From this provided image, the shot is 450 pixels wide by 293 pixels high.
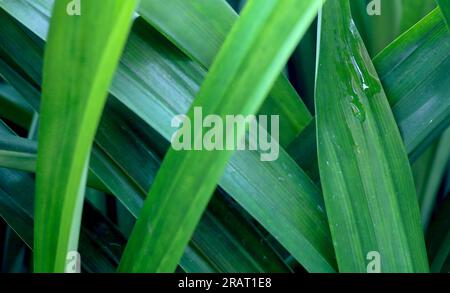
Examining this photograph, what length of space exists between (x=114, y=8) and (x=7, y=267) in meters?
0.48

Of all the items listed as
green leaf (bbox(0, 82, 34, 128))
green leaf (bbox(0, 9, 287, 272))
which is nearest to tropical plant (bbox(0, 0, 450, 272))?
green leaf (bbox(0, 9, 287, 272))

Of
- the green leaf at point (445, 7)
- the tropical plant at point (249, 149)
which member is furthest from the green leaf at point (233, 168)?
the green leaf at point (445, 7)

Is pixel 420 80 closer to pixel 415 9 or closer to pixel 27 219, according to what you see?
pixel 415 9

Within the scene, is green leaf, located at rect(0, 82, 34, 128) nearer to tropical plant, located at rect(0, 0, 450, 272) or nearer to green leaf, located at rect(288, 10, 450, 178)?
tropical plant, located at rect(0, 0, 450, 272)

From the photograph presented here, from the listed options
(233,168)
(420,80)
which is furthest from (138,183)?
(420,80)

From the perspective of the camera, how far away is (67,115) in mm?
287

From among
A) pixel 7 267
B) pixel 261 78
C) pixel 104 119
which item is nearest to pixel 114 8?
pixel 261 78

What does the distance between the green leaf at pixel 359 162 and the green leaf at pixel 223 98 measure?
0.14m

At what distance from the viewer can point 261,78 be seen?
245mm

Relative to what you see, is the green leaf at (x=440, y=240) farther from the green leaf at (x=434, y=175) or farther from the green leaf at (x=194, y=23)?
the green leaf at (x=194, y=23)

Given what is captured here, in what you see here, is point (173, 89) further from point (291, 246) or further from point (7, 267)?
point (7, 267)

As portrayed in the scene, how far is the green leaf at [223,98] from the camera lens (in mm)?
243

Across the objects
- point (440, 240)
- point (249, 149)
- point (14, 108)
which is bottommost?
point (440, 240)

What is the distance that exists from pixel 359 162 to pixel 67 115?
20 centimetres
